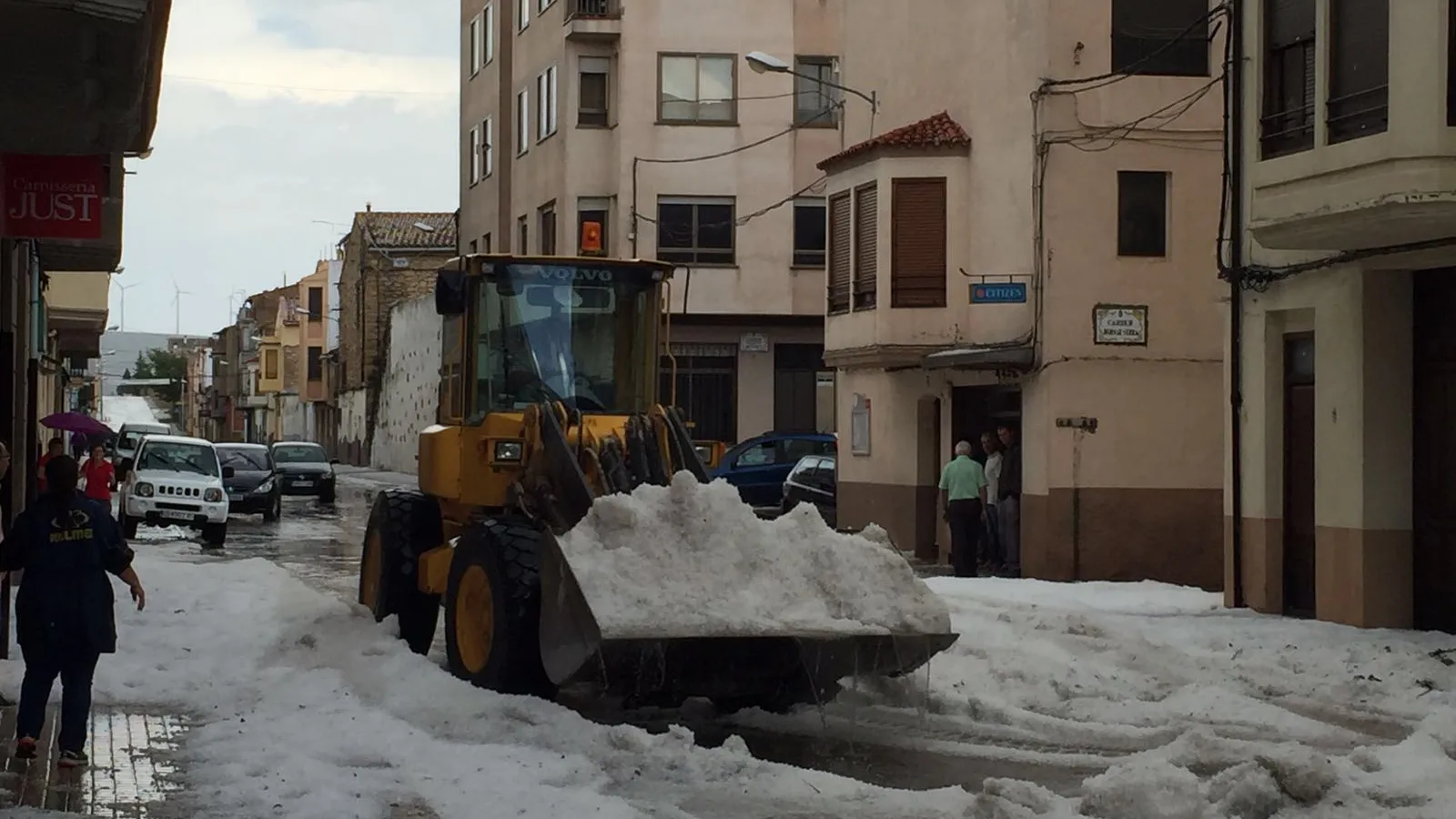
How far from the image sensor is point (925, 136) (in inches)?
1054

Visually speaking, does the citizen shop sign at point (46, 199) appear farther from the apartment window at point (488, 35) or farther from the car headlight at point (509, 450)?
the apartment window at point (488, 35)

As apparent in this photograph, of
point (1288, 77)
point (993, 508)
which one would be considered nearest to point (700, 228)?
point (993, 508)

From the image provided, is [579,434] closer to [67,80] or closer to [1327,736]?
[67,80]

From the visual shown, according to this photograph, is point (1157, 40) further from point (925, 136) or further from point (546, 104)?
point (546, 104)

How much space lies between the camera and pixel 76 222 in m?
13.8

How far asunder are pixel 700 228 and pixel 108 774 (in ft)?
109

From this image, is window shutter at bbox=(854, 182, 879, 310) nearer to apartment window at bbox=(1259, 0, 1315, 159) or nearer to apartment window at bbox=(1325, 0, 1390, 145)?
apartment window at bbox=(1259, 0, 1315, 159)

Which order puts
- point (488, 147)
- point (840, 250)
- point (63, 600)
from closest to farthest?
point (63, 600) < point (840, 250) < point (488, 147)

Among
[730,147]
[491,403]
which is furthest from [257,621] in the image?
[730,147]

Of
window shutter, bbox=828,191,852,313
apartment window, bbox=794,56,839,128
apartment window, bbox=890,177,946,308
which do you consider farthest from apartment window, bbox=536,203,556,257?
→ apartment window, bbox=890,177,946,308

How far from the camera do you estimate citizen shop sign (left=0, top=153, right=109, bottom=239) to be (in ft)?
44.8

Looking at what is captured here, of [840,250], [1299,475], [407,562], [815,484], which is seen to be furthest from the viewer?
[815,484]

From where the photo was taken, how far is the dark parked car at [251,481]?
37.5 metres

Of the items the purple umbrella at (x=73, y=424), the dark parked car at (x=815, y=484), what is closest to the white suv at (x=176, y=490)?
the purple umbrella at (x=73, y=424)
